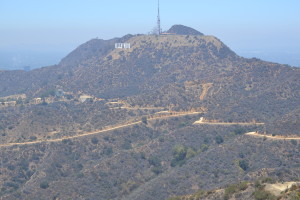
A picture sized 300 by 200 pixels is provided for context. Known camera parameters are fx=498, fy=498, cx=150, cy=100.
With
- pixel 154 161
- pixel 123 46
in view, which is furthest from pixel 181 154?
pixel 123 46

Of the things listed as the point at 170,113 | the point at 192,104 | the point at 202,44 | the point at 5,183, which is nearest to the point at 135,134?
the point at 170,113

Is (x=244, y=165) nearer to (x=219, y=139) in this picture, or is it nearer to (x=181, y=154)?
(x=181, y=154)

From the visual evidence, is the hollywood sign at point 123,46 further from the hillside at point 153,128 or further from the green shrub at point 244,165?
the green shrub at point 244,165

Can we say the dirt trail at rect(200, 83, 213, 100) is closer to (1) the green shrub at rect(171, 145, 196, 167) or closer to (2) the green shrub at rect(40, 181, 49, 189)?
(1) the green shrub at rect(171, 145, 196, 167)

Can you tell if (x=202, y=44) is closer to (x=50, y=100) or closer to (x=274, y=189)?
(x=50, y=100)

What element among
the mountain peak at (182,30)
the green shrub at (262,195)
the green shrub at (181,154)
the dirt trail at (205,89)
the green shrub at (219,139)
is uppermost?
the mountain peak at (182,30)

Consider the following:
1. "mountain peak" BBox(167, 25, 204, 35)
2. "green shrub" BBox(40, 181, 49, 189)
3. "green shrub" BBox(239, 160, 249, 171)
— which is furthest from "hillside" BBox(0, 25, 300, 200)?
"mountain peak" BBox(167, 25, 204, 35)

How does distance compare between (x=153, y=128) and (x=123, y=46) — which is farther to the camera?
(x=123, y=46)

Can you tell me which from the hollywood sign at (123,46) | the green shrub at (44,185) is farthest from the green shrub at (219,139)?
the hollywood sign at (123,46)
